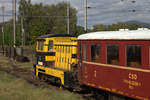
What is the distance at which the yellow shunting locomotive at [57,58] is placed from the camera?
499 inches

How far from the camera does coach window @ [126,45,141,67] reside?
767cm

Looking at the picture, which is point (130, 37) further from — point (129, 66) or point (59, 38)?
point (59, 38)

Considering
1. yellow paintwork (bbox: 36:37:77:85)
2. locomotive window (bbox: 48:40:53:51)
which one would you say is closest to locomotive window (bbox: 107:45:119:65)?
yellow paintwork (bbox: 36:37:77:85)

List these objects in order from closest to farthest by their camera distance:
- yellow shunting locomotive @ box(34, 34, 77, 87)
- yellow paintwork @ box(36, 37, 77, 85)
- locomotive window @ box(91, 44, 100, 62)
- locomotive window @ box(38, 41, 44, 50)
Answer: locomotive window @ box(91, 44, 100, 62), yellow shunting locomotive @ box(34, 34, 77, 87), yellow paintwork @ box(36, 37, 77, 85), locomotive window @ box(38, 41, 44, 50)

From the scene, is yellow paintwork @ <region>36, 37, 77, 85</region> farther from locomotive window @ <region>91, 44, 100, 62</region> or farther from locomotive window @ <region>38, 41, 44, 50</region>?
locomotive window @ <region>91, 44, 100, 62</region>

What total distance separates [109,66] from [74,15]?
204 ft

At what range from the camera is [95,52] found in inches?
384

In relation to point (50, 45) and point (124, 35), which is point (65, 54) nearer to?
point (50, 45)

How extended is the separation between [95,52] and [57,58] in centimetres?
527

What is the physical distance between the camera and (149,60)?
7289 mm

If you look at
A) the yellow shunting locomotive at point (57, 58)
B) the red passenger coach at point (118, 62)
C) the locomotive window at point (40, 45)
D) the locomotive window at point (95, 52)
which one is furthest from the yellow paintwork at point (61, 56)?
the locomotive window at point (95, 52)

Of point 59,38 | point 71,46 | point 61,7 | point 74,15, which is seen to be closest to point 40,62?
point 59,38

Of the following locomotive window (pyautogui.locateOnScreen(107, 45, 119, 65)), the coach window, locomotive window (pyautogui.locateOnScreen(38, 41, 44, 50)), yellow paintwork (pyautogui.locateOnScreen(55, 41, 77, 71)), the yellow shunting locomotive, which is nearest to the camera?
the coach window

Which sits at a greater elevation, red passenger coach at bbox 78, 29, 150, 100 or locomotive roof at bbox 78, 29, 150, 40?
locomotive roof at bbox 78, 29, 150, 40
